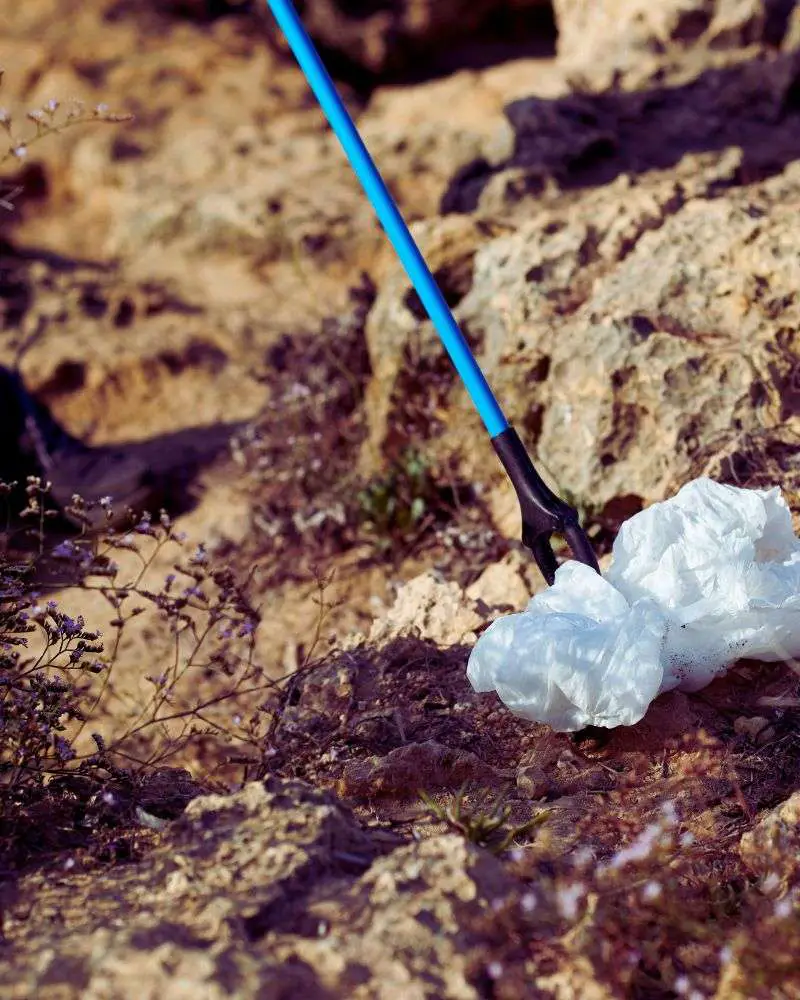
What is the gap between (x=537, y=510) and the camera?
101 inches

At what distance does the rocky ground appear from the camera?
5.27 feet

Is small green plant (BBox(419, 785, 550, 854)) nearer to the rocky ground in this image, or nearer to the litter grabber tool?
the rocky ground

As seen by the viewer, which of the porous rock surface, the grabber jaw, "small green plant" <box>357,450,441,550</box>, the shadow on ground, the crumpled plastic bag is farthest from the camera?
the shadow on ground

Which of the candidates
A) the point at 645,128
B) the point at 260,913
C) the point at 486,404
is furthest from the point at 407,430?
the point at 260,913

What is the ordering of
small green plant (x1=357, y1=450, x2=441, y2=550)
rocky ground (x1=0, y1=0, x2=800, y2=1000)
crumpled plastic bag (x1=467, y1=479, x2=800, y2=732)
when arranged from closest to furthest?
rocky ground (x1=0, y1=0, x2=800, y2=1000) → crumpled plastic bag (x1=467, y1=479, x2=800, y2=732) → small green plant (x1=357, y1=450, x2=441, y2=550)

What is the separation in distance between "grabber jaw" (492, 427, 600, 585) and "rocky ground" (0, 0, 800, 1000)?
315 mm

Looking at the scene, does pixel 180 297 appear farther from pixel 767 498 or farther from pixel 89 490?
pixel 767 498

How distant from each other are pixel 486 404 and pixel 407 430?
4.66ft

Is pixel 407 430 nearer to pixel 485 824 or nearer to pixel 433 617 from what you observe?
pixel 433 617

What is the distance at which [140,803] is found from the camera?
2.11m

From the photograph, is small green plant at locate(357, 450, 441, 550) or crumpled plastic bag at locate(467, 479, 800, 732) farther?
small green plant at locate(357, 450, 441, 550)

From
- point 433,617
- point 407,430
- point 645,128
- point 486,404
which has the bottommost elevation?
point 433,617

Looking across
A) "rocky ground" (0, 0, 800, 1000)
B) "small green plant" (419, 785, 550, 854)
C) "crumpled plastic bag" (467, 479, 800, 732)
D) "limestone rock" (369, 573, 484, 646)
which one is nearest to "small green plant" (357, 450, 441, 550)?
"rocky ground" (0, 0, 800, 1000)

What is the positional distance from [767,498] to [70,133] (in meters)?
5.97
